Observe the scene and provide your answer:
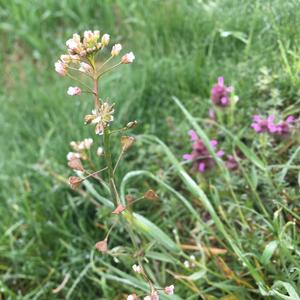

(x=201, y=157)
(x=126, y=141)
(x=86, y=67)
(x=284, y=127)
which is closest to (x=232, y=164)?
(x=201, y=157)

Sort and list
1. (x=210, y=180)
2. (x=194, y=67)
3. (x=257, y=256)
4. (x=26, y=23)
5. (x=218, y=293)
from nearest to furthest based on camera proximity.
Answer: (x=257, y=256)
(x=218, y=293)
(x=210, y=180)
(x=194, y=67)
(x=26, y=23)

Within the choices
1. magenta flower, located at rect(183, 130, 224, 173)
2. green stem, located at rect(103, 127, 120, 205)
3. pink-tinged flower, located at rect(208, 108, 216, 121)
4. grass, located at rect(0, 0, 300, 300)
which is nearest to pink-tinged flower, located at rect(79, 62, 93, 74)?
green stem, located at rect(103, 127, 120, 205)

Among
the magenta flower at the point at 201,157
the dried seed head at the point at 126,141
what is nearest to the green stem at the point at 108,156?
the dried seed head at the point at 126,141

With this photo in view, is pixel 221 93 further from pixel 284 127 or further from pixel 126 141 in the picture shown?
pixel 126 141

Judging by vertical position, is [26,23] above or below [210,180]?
above

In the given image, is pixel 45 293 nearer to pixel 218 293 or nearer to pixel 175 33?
pixel 218 293

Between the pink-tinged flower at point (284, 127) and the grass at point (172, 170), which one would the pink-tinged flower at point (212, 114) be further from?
the pink-tinged flower at point (284, 127)

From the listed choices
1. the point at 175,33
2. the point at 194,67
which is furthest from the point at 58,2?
the point at 194,67

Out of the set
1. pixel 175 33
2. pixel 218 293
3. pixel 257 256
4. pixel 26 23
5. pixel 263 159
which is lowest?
pixel 218 293
